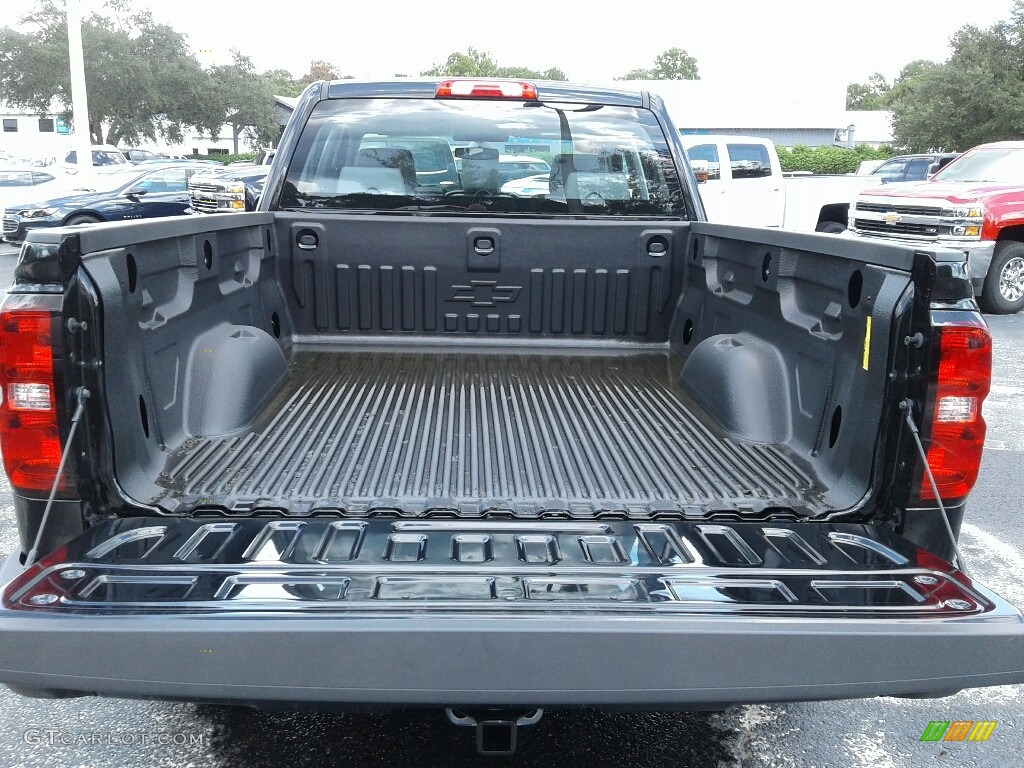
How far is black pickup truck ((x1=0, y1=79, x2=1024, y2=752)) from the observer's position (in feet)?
5.65

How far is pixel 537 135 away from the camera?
3885 mm

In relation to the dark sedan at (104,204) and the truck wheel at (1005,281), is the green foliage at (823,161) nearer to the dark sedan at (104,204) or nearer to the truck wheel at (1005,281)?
the dark sedan at (104,204)

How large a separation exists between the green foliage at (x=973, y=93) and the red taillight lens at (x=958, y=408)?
104 ft

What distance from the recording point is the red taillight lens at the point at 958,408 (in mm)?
2105

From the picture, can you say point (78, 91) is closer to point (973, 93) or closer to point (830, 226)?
point (830, 226)

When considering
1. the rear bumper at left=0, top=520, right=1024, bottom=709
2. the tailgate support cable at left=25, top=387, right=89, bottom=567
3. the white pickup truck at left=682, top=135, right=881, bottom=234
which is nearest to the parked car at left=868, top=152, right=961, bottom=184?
the white pickup truck at left=682, top=135, right=881, bottom=234

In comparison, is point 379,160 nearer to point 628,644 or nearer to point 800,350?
point 800,350

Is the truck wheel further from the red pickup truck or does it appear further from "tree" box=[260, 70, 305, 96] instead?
"tree" box=[260, 70, 305, 96]

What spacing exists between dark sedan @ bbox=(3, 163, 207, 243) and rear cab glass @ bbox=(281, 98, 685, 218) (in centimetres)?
1314

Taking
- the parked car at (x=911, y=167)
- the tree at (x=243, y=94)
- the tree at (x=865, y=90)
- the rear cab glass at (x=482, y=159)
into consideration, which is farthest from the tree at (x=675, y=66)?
the rear cab glass at (x=482, y=159)

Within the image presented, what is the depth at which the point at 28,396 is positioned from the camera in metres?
2.09

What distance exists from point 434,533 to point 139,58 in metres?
46.5

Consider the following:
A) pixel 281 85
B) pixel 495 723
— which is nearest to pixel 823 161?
pixel 281 85

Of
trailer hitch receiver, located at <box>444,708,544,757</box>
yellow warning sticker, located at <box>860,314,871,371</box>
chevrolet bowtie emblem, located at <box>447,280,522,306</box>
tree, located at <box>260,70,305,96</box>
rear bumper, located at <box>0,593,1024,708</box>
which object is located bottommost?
trailer hitch receiver, located at <box>444,708,544,757</box>
